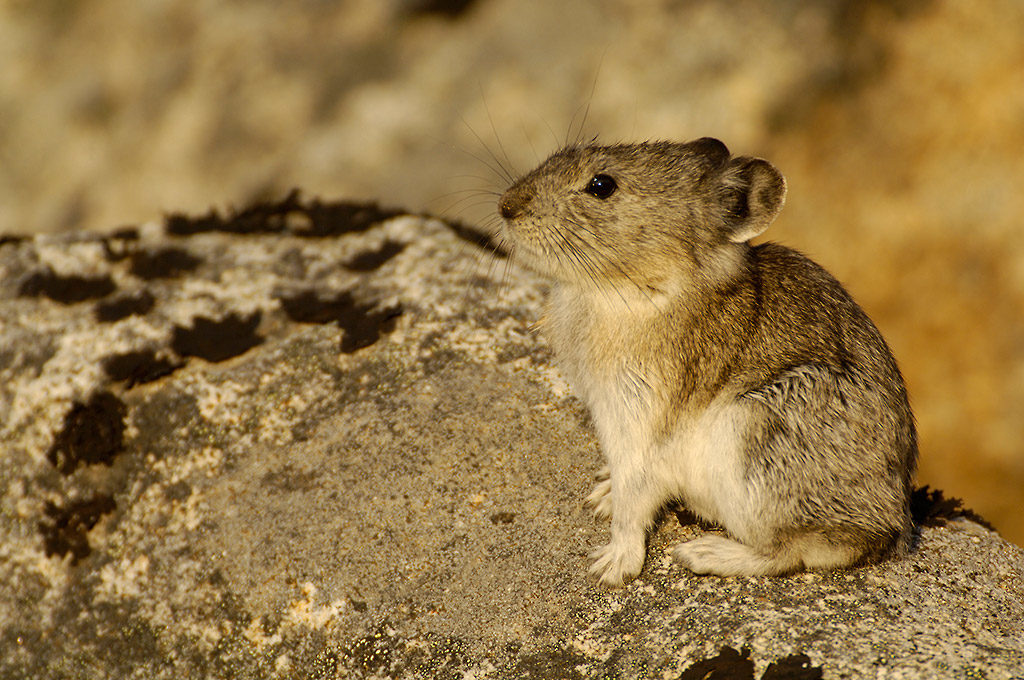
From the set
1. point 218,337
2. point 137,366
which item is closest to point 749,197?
point 218,337

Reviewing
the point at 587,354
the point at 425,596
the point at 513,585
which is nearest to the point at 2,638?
the point at 425,596

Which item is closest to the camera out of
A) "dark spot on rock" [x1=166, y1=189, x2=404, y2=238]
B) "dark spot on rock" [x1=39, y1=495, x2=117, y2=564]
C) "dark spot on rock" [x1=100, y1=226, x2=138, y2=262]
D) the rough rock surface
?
the rough rock surface

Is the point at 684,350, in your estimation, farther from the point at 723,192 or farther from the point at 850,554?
the point at 850,554

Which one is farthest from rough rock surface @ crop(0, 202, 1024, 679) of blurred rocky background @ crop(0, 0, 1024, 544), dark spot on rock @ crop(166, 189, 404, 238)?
blurred rocky background @ crop(0, 0, 1024, 544)

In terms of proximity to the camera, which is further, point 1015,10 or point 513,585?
point 1015,10

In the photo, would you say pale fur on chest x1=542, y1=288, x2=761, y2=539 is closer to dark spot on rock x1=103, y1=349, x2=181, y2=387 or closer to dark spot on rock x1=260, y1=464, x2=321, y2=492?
dark spot on rock x1=260, y1=464, x2=321, y2=492
